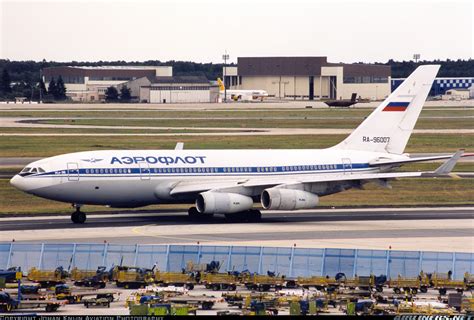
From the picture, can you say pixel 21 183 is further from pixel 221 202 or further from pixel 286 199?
pixel 286 199

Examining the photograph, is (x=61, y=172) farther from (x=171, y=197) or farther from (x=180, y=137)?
(x=180, y=137)

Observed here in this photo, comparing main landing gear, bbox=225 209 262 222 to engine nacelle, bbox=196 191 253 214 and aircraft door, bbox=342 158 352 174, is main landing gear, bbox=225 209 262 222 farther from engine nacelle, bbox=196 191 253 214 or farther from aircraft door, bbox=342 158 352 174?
aircraft door, bbox=342 158 352 174

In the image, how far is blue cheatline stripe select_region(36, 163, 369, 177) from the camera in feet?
218

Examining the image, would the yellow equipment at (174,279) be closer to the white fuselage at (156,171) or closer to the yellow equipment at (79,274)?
the yellow equipment at (79,274)

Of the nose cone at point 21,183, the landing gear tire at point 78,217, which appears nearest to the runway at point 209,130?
the landing gear tire at point 78,217

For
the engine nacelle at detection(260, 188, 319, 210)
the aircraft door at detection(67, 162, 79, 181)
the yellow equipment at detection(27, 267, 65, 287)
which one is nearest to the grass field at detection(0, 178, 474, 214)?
the aircraft door at detection(67, 162, 79, 181)

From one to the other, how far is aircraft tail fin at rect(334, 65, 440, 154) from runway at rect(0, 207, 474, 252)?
444cm

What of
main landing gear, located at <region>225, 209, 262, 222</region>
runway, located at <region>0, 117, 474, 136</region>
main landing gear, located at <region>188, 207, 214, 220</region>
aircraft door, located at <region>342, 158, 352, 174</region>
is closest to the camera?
main landing gear, located at <region>225, 209, 262, 222</region>

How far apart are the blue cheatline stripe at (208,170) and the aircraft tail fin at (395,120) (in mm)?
2407

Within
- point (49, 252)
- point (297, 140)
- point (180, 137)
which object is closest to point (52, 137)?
point (180, 137)

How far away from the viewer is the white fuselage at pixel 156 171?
66.1 metres

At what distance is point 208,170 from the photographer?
2736 inches

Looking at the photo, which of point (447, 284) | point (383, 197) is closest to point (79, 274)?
point (447, 284)

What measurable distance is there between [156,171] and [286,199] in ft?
26.2
